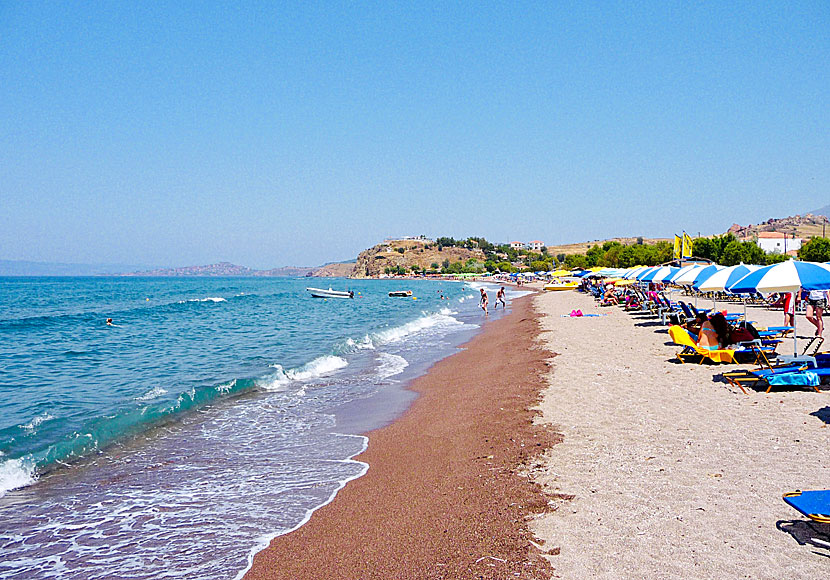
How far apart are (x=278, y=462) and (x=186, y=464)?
1.31m

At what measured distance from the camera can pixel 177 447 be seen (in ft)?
28.3

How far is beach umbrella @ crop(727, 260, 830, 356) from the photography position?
9.41 meters

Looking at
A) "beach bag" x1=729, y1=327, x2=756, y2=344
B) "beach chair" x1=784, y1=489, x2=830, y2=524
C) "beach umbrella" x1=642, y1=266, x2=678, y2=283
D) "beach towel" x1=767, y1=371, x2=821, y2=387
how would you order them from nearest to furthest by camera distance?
"beach chair" x1=784, y1=489, x2=830, y2=524 < "beach towel" x1=767, y1=371, x2=821, y2=387 < "beach bag" x1=729, y1=327, x2=756, y2=344 < "beach umbrella" x1=642, y1=266, x2=678, y2=283

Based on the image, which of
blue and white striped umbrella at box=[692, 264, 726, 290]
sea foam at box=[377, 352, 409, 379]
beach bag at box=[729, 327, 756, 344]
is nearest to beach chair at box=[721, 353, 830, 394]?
beach bag at box=[729, 327, 756, 344]

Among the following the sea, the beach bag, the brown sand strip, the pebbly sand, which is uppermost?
the beach bag

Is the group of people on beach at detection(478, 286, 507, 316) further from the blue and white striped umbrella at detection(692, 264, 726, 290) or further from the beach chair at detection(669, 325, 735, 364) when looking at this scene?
the beach chair at detection(669, 325, 735, 364)

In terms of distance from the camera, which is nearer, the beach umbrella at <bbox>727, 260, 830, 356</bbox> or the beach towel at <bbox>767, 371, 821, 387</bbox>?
the beach towel at <bbox>767, 371, 821, 387</bbox>

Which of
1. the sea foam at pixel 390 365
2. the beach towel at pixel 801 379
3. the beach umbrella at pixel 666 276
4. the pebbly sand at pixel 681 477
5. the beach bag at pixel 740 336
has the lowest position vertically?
the sea foam at pixel 390 365

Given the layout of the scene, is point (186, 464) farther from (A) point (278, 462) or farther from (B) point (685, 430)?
(B) point (685, 430)

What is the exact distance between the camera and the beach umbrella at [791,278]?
→ 9.41 m

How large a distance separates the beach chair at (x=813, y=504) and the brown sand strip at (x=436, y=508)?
193cm

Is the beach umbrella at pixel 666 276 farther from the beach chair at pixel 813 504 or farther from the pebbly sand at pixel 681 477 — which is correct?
the beach chair at pixel 813 504

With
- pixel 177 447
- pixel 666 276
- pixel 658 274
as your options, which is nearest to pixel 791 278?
pixel 177 447

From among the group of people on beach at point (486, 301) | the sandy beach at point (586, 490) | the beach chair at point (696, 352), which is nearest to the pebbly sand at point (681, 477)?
the sandy beach at point (586, 490)
